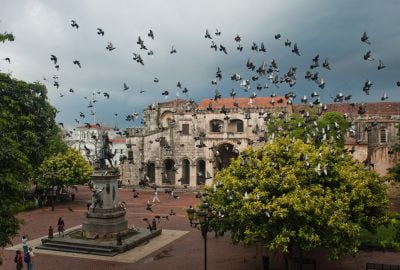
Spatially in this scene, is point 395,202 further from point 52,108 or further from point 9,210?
point 9,210

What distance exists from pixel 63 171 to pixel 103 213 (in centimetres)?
1532

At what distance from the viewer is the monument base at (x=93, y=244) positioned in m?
22.1

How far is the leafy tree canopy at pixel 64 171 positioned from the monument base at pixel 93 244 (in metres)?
13.4

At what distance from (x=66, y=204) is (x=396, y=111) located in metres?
37.1

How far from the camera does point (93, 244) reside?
22625 mm

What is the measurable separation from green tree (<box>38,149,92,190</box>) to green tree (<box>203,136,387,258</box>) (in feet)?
75.6

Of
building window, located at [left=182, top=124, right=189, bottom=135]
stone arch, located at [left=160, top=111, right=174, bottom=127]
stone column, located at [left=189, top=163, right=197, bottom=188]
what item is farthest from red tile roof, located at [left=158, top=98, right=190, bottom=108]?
stone column, located at [left=189, top=163, right=197, bottom=188]

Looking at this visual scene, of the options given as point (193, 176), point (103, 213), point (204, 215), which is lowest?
point (103, 213)

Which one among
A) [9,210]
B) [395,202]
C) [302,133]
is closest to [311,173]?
[9,210]

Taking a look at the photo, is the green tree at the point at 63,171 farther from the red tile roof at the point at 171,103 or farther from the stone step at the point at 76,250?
the red tile roof at the point at 171,103

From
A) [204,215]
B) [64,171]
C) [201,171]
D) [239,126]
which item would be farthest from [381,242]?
[201,171]

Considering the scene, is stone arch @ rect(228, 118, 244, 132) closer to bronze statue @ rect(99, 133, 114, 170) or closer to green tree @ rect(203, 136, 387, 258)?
bronze statue @ rect(99, 133, 114, 170)

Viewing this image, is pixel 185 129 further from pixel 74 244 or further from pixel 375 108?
pixel 74 244

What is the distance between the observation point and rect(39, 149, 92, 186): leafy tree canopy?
123 ft
